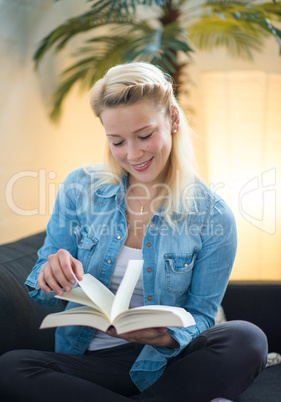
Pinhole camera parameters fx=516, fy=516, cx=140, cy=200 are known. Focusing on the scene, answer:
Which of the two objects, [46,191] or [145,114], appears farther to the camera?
[46,191]

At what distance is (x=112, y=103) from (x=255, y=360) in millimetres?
685

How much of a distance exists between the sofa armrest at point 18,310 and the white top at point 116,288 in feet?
0.49

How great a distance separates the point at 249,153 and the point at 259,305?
78 cm

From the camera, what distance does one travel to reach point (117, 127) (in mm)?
1251

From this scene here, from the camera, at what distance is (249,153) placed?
222 cm

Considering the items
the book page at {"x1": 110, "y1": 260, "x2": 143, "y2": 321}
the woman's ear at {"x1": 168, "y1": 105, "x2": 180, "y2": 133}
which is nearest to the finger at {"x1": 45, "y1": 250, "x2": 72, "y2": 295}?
the book page at {"x1": 110, "y1": 260, "x2": 143, "y2": 321}

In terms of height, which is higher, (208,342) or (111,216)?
(111,216)

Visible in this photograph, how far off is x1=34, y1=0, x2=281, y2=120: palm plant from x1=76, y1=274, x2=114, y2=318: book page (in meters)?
1.02

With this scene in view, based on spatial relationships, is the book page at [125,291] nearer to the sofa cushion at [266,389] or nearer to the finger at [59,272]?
the finger at [59,272]

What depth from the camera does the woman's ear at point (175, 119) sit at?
137 cm

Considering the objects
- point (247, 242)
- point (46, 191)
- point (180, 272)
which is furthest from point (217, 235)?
point (46, 191)

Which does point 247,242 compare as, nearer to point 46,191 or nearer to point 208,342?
point 46,191

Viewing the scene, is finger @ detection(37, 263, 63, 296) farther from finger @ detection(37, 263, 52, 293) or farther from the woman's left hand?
the woman's left hand

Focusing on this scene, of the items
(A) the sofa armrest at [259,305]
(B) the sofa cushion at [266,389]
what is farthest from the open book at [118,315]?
(A) the sofa armrest at [259,305]
